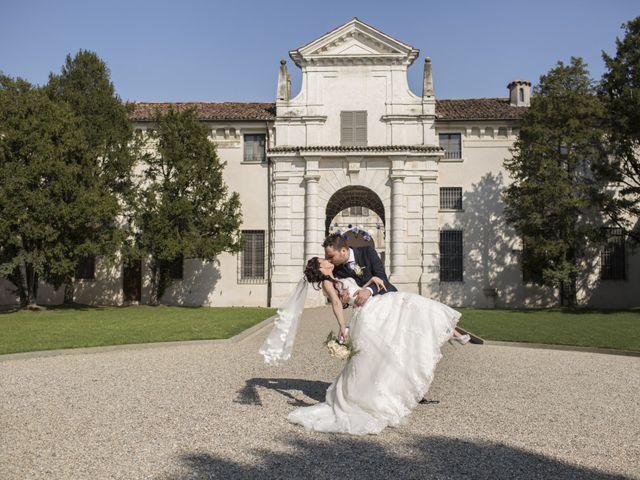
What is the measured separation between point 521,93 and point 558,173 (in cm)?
673

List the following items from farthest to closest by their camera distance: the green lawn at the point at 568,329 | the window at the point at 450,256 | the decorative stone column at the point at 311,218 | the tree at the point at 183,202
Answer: the window at the point at 450,256, the decorative stone column at the point at 311,218, the tree at the point at 183,202, the green lawn at the point at 568,329

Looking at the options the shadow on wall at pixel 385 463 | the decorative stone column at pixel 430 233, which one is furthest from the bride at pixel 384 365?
the decorative stone column at pixel 430 233

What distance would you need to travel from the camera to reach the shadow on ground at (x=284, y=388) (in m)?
6.94

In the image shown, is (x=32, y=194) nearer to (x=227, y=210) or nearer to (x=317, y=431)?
(x=227, y=210)

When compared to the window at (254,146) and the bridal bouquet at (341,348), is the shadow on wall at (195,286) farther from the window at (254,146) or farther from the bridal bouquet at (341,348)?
the bridal bouquet at (341,348)

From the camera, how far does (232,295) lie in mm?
27047

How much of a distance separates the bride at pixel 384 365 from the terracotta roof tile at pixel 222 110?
2227 centimetres

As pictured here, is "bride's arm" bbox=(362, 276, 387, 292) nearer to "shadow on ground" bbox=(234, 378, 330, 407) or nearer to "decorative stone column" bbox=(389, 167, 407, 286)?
"shadow on ground" bbox=(234, 378, 330, 407)

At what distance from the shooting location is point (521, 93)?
2861 centimetres

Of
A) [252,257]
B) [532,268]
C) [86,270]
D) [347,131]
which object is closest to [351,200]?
[347,131]

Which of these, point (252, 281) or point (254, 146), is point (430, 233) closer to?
point (252, 281)

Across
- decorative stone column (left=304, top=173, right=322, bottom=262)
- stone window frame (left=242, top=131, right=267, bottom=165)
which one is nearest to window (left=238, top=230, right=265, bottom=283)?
decorative stone column (left=304, top=173, right=322, bottom=262)

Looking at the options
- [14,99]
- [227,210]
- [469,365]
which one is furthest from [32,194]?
[469,365]

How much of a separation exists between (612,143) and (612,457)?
21.4m
